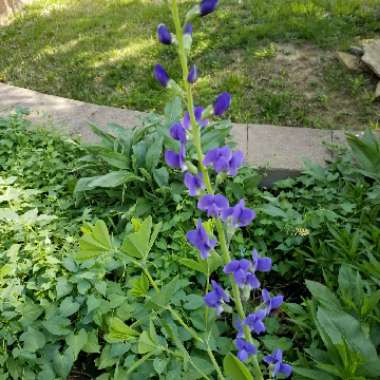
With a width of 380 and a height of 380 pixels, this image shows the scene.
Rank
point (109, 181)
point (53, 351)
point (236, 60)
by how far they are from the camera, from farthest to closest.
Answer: point (236, 60) < point (109, 181) < point (53, 351)

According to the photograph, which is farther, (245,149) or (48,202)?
(245,149)

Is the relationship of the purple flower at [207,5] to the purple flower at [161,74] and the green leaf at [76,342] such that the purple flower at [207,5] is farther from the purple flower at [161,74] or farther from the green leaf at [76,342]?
the green leaf at [76,342]

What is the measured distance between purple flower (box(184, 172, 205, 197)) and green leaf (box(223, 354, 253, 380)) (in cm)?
45

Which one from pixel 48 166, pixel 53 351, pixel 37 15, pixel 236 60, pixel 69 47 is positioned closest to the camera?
pixel 53 351

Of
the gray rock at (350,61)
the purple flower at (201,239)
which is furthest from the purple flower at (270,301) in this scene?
the gray rock at (350,61)

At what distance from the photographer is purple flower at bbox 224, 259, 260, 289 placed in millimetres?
1387

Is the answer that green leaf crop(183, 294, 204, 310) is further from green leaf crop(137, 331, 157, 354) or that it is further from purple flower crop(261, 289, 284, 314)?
purple flower crop(261, 289, 284, 314)

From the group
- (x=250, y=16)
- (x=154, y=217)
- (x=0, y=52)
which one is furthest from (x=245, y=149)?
(x=0, y=52)

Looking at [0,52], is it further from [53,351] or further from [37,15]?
[53,351]

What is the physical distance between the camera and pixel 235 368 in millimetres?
1415

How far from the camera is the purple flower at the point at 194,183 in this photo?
1361 mm

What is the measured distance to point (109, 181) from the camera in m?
2.93

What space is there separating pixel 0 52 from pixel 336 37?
359 centimetres

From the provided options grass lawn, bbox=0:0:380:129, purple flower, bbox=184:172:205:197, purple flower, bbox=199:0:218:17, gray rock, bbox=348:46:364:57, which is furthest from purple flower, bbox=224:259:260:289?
gray rock, bbox=348:46:364:57
